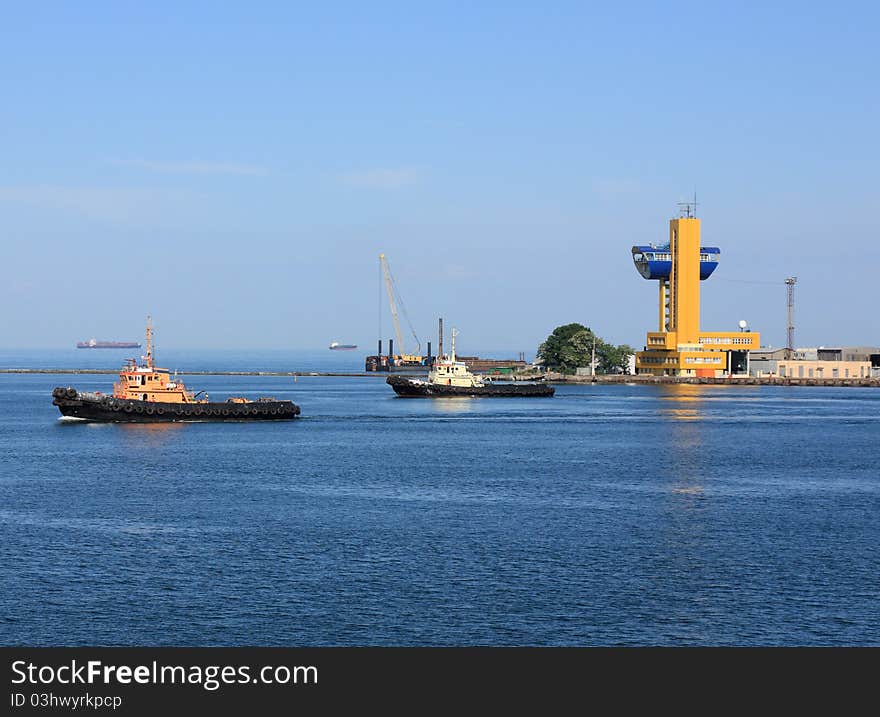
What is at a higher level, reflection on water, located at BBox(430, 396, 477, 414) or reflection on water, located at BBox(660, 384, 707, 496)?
reflection on water, located at BBox(430, 396, 477, 414)

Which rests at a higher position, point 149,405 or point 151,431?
point 149,405

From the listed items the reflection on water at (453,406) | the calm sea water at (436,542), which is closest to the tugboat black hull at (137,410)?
the calm sea water at (436,542)

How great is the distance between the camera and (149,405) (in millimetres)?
136000

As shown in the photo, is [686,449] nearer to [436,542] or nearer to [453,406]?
[436,542]

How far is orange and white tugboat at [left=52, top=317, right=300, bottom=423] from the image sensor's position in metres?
136

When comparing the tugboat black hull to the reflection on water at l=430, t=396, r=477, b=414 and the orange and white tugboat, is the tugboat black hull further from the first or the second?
the reflection on water at l=430, t=396, r=477, b=414

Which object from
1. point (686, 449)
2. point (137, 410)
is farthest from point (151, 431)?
point (686, 449)

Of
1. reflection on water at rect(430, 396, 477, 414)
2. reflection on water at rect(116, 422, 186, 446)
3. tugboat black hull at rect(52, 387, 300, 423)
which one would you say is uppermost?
tugboat black hull at rect(52, 387, 300, 423)

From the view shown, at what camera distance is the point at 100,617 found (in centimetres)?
4538

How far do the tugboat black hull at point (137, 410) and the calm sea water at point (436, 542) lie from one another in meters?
16.9

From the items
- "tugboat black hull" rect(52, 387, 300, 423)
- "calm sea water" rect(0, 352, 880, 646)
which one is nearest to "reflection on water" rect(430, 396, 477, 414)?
"tugboat black hull" rect(52, 387, 300, 423)

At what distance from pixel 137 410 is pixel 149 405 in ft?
4.91

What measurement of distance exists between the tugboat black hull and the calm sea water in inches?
666

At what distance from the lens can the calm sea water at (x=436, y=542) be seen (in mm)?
44938
